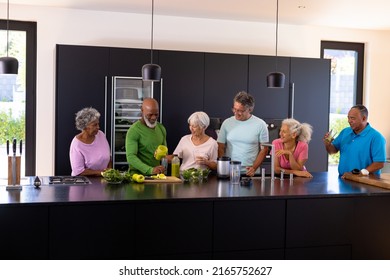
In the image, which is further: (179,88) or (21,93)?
(21,93)

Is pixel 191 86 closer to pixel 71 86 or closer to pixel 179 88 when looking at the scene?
pixel 179 88

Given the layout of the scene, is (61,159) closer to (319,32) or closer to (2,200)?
(2,200)

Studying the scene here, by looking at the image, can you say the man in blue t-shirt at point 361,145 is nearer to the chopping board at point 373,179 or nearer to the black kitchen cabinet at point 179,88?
the chopping board at point 373,179

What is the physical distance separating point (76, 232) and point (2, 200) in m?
0.47

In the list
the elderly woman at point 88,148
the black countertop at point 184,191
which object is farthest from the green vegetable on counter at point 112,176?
the elderly woman at point 88,148

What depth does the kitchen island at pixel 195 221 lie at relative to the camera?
2.98 metres

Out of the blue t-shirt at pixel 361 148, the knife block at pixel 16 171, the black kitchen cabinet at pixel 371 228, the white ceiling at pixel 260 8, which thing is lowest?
the black kitchen cabinet at pixel 371 228

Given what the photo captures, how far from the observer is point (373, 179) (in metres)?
3.90

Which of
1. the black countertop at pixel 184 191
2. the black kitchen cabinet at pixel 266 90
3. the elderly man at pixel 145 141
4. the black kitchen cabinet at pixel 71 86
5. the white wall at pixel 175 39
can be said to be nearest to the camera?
the black countertop at pixel 184 191

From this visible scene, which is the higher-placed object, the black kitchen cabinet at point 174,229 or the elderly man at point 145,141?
the elderly man at point 145,141

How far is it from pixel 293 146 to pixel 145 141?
4.01ft

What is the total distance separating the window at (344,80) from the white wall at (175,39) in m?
0.11

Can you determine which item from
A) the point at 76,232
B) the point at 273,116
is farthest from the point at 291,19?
the point at 76,232

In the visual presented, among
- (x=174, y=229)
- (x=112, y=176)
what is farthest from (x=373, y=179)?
(x=112, y=176)
